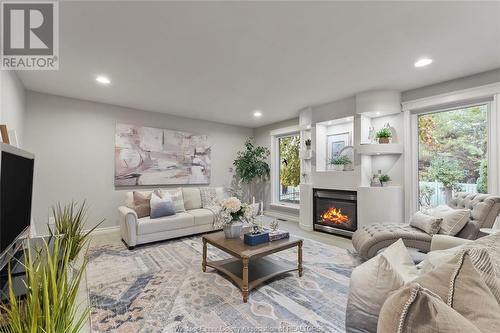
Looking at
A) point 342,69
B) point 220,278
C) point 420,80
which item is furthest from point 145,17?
point 420,80

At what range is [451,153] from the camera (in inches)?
133

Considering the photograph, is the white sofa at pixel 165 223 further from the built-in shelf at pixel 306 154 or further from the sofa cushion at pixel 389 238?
the sofa cushion at pixel 389 238

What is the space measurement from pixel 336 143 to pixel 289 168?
1472 mm

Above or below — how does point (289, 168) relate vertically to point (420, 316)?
above

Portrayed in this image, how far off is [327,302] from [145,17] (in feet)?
9.64

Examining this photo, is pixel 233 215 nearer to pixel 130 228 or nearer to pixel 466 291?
pixel 130 228

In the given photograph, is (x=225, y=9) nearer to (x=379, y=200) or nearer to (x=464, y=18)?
(x=464, y=18)

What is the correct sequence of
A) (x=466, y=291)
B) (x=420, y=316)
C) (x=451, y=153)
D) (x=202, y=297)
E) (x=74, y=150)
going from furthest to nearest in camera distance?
(x=74, y=150), (x=451, y=153), (x=202, y=297), (x=466, y=291), (x=420, y=316)

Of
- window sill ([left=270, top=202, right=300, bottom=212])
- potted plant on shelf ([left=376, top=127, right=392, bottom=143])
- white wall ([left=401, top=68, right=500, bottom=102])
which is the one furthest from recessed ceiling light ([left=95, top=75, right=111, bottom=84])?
white wall ([left=401, top=68, right=500, bottom=102])

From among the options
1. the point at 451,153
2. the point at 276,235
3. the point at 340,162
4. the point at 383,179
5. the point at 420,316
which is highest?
the point at 451,153

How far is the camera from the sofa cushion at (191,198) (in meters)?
4.59

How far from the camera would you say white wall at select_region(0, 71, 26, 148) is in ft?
7.99

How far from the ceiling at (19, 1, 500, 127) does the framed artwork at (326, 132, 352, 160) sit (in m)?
1.04

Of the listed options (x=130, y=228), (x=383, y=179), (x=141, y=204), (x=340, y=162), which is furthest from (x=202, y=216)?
(x=383, y=179)
